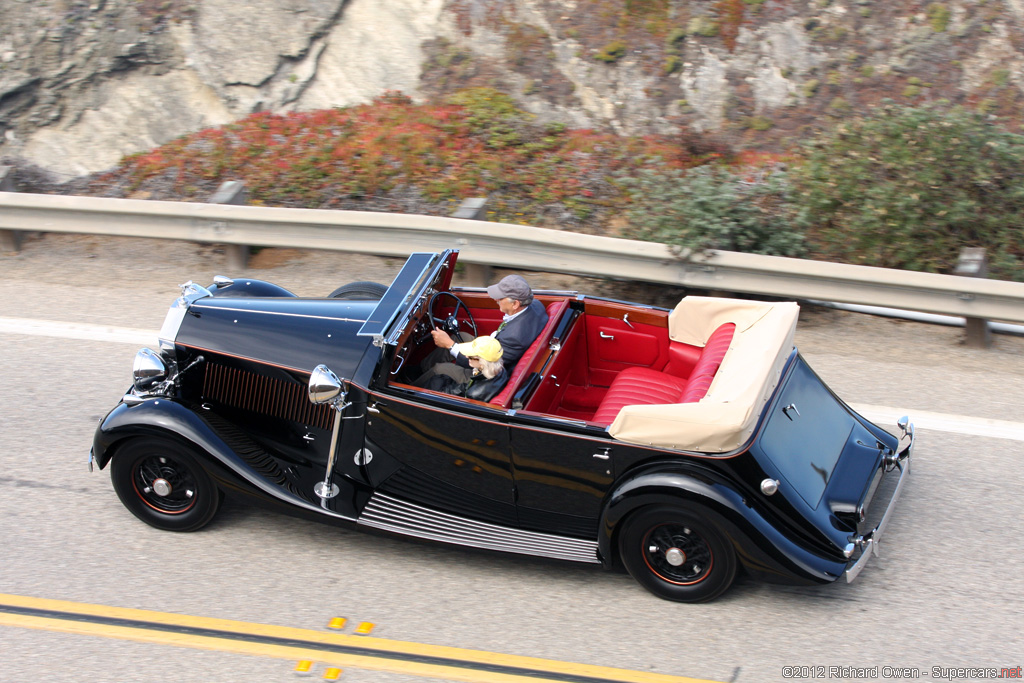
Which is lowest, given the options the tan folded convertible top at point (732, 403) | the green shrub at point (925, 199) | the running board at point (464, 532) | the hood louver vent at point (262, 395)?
the running board at point (464, 532)

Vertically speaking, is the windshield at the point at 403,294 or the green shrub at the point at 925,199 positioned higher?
the green shrub at the point at 925,199

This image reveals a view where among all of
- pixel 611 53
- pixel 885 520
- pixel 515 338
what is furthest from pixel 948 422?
pixel 611 53

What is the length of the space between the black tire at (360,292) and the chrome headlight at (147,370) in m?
1.28

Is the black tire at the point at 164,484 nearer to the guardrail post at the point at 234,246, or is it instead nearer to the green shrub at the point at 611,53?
the guardrail post at the point at 234,246

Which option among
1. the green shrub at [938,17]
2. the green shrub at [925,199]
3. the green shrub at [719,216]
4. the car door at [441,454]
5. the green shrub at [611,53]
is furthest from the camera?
the green shrub at [611,53]

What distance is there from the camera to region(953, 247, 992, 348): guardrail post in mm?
6633

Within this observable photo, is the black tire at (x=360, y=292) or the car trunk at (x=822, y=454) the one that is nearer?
the car trunk at (x=822, y=454)

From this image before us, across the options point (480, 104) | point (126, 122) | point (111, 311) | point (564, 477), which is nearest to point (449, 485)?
point (564, 477)

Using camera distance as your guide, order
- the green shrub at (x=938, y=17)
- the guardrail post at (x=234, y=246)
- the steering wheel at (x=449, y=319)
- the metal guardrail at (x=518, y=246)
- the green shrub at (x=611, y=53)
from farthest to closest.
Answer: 1. the green shrub at (x=611, y=53)
2. the green shrub at (x=938, y=17)
3. the guardrail post at (x=234, y=246)
4. the metal guardrail at (x=518, y=246)
5. the steering wheel at (x=449, y=319)

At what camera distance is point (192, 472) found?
15.4ft

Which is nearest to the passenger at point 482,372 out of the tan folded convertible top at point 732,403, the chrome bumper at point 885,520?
the tan folded convertible top at point 732,403

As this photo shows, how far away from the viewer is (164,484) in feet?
15.6

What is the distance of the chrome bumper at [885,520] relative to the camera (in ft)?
13.8

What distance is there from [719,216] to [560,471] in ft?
11.8
